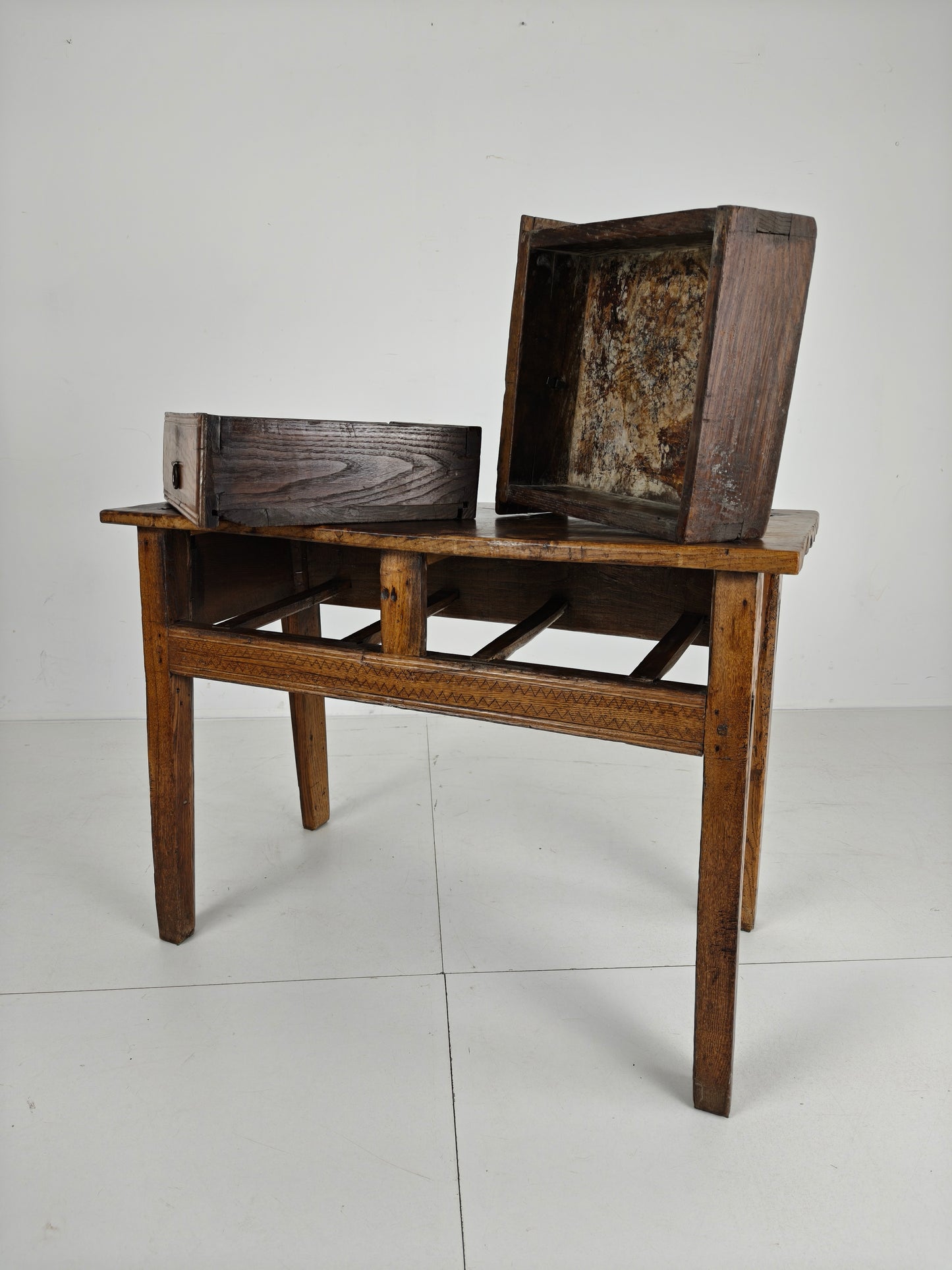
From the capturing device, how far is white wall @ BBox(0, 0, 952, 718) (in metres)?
2.90

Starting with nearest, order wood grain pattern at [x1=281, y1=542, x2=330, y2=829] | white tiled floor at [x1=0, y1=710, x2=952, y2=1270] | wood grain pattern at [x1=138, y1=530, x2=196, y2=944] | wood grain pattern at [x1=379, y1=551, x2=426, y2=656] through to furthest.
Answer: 1. white tiled floor at [x1=0, y1=710, x2=952, y2=1270]
2. wood grain pattern at [x1=379, y1=551, x2=426, y2=656]
3. wood grain pattern at [x1=138, y1=530, x2=196, y2=944]
4. wood grain pattern at [x1=281, y1=542, x2=330, y2=829]

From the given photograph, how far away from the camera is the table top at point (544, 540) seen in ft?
4.13

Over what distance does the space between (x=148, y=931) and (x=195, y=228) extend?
81.1 inches

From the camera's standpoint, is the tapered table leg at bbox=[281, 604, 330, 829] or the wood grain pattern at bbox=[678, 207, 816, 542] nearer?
the wood grain pattern at bbox=[678, 207, 816, 542]

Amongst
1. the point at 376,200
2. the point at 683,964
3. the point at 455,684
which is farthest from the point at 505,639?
the point at 376,200

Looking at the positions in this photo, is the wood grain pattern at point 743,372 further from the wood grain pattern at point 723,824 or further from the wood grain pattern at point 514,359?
the wood grain pattern at point 514,359

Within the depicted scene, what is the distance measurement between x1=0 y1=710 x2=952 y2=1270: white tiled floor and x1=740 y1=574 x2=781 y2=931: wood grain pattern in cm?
9

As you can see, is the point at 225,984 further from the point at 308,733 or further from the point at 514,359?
the point at 514,359

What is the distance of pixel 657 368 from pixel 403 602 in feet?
1.66

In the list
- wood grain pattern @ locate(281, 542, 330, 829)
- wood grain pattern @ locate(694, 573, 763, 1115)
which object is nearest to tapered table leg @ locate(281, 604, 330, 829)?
wood grain pattern @ locate(281, 542, 330, 829)

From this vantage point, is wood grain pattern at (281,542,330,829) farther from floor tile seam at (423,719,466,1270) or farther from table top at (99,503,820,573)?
table top at (99,503,820,573)

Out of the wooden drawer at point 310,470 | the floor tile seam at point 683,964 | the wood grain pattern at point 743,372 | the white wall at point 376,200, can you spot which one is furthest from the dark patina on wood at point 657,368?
the white wall at point 376,200

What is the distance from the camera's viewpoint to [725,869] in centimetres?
135

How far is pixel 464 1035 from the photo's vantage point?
5.13ft
